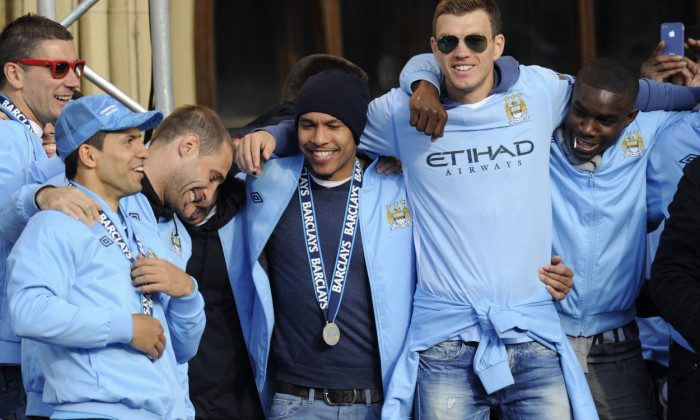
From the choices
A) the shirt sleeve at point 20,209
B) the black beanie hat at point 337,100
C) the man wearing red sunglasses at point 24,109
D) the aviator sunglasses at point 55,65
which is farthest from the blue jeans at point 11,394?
the black beanie hat at point 337,100

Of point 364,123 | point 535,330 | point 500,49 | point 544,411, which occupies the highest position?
point 500,49

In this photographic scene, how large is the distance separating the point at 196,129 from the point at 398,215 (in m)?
0.79

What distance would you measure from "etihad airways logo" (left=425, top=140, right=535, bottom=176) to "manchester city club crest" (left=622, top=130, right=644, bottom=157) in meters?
0.43

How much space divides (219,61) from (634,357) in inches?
146

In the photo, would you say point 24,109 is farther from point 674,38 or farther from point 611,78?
point 674,38

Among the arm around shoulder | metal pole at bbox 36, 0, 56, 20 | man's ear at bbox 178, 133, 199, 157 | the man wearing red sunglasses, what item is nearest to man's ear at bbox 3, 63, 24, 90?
the man wearing red sunglasses

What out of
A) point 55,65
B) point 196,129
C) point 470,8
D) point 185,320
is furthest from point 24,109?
point 470,8

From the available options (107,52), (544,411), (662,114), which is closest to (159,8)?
(107,52)

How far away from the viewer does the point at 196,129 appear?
3.52 m

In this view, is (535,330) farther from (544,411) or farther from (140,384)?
(140,384)

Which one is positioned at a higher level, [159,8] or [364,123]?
[159,8]

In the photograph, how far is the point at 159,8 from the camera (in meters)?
4.63

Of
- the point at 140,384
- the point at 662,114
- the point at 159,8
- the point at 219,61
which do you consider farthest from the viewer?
the point at 219,61

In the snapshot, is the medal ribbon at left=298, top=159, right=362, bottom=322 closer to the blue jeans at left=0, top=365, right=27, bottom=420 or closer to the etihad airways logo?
the etihad airways logo
